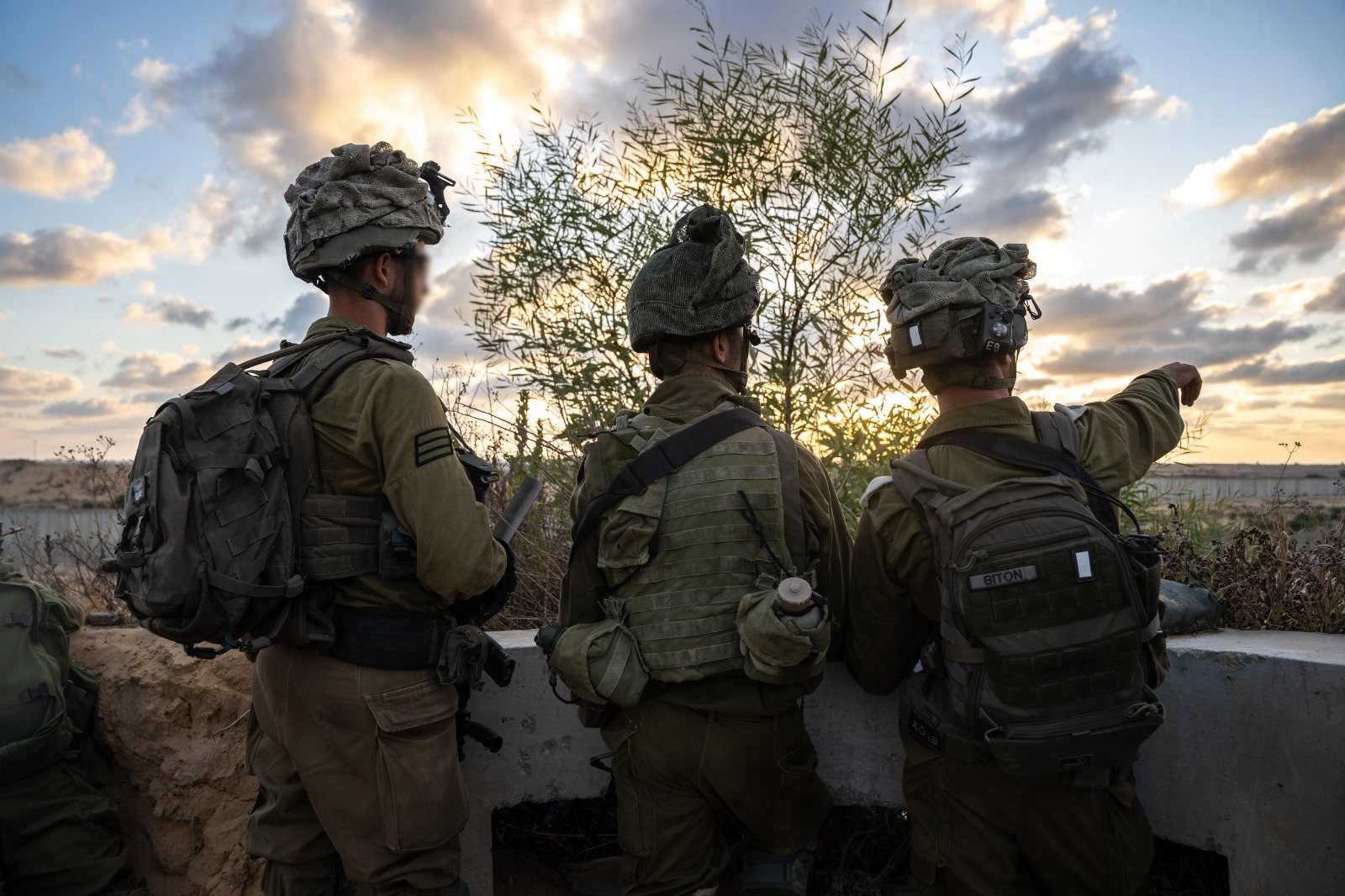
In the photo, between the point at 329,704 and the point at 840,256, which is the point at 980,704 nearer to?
the point at 329,704

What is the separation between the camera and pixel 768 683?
230 cm

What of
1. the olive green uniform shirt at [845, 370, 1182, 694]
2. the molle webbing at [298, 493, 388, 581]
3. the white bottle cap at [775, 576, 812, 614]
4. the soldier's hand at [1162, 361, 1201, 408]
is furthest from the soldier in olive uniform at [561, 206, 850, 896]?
the soldier's hand at [1162, 361, 1201, 408]

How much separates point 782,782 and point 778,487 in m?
0.83

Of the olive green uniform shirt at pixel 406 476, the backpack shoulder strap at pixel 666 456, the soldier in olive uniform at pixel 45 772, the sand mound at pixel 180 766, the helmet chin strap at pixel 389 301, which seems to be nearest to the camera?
the olive green uniform shirt at pixel 406 476

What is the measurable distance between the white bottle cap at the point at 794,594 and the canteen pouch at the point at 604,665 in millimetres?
514

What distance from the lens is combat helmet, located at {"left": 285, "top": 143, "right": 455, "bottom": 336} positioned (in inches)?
100

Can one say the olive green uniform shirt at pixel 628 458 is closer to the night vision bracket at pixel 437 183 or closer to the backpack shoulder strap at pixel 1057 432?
the backpack shoulder strap at pixel 1057 432

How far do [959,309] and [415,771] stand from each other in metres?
2.04

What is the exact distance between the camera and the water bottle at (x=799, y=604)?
1975mm

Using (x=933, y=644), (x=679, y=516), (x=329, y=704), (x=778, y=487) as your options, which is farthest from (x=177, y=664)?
(x=933, y=644)

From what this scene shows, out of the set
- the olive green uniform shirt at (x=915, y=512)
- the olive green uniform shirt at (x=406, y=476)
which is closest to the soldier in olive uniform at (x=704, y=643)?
the olive green uniform shirt at (x=915, y=512)

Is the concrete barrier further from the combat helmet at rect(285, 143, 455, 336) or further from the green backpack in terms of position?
the green backpack

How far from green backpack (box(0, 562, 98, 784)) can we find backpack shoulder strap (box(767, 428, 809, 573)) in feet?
10.2

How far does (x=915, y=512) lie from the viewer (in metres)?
2.29
